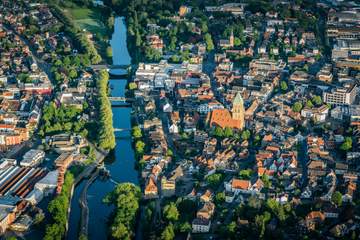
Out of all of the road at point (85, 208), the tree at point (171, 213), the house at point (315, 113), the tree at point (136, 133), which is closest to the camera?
the tree at point (171, 213)

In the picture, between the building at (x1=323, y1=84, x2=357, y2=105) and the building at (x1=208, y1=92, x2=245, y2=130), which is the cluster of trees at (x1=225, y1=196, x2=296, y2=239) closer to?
the building at (x1=208, y1=92, x2=245, y2=130)

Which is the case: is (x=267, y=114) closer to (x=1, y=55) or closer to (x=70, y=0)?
(x=1, y=55)

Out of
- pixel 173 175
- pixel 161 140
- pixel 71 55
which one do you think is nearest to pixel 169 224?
pixel 173 175

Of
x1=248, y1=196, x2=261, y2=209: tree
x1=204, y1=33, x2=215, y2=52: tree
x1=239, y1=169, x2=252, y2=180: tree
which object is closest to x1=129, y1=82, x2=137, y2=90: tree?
x1=204, y1=33, x2=215, y2=52: tree

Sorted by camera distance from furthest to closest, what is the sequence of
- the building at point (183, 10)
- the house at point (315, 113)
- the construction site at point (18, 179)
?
the building at point (183, 10)
the house at point (315, 113)
the construction site at point (18, 179)

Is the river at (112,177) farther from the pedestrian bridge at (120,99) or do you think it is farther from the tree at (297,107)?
the tree at (297,107)

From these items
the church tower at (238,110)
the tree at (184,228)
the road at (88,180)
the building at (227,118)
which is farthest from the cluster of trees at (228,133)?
the tree at (184,228)

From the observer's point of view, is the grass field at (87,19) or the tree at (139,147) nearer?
the tree at (139,147)
